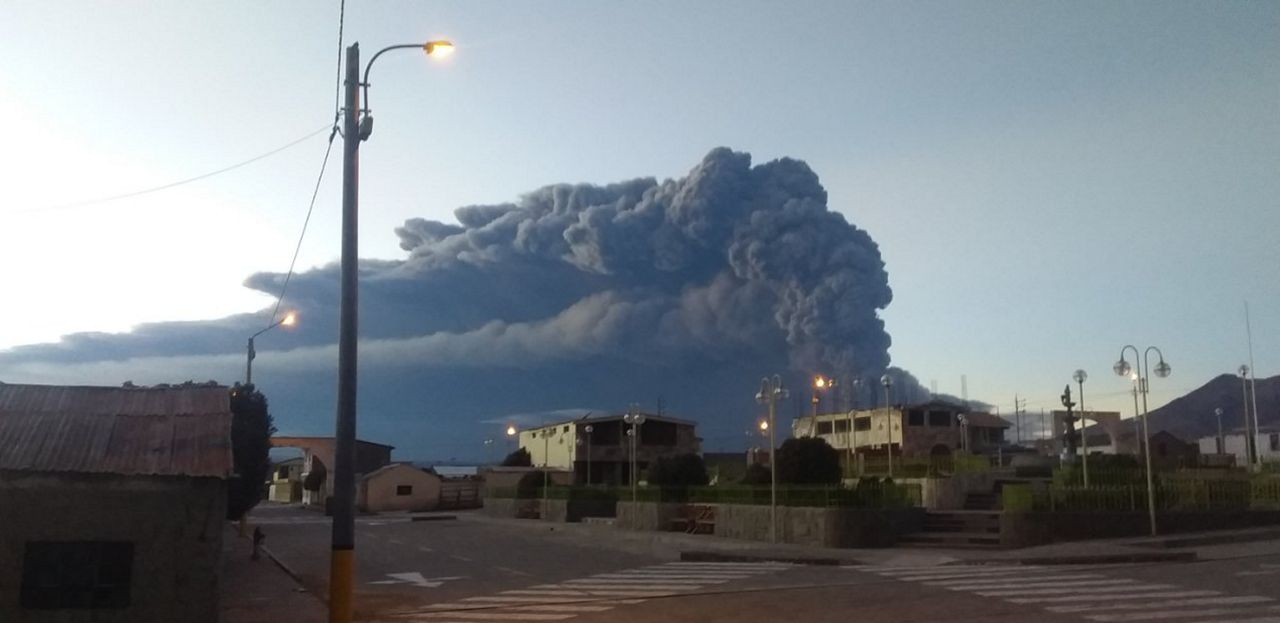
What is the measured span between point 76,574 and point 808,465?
2363 centimetres

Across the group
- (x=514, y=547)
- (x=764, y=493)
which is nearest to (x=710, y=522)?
(x=764, y=493)

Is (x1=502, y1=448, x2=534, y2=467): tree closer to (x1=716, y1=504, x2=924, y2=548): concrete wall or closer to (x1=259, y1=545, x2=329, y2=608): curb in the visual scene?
(x1=259, y1=545, x2=329, y2=608): curb

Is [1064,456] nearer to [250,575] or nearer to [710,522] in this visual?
[710,522]

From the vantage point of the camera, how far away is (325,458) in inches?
3265

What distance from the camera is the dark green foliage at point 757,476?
36375mm

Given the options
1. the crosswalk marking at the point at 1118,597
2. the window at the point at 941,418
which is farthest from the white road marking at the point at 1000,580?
the window at the point at 941,418

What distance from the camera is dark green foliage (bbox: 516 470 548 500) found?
60.5 metres

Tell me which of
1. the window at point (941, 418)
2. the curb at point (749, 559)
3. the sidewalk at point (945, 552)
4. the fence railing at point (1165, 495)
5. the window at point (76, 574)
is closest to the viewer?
the window at point (76, 574)

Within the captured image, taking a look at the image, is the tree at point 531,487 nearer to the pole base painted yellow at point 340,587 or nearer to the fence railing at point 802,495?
the fence railing at point 802,495

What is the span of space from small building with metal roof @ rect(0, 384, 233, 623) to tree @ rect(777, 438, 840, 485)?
859 inches

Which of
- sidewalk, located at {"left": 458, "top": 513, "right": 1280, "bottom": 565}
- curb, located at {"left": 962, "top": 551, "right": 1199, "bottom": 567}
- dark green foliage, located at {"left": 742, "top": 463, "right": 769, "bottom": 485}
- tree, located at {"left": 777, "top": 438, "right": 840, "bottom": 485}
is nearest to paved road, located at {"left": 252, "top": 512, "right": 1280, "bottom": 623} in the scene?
curb, located at {"left": 962, "top": 551, "right": 1199, "bottom": 567}

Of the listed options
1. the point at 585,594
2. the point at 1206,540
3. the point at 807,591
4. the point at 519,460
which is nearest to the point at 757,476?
the point at 1206,540

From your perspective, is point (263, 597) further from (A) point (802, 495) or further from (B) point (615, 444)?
(B) point (615, 444)

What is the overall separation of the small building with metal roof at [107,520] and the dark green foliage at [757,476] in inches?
920
